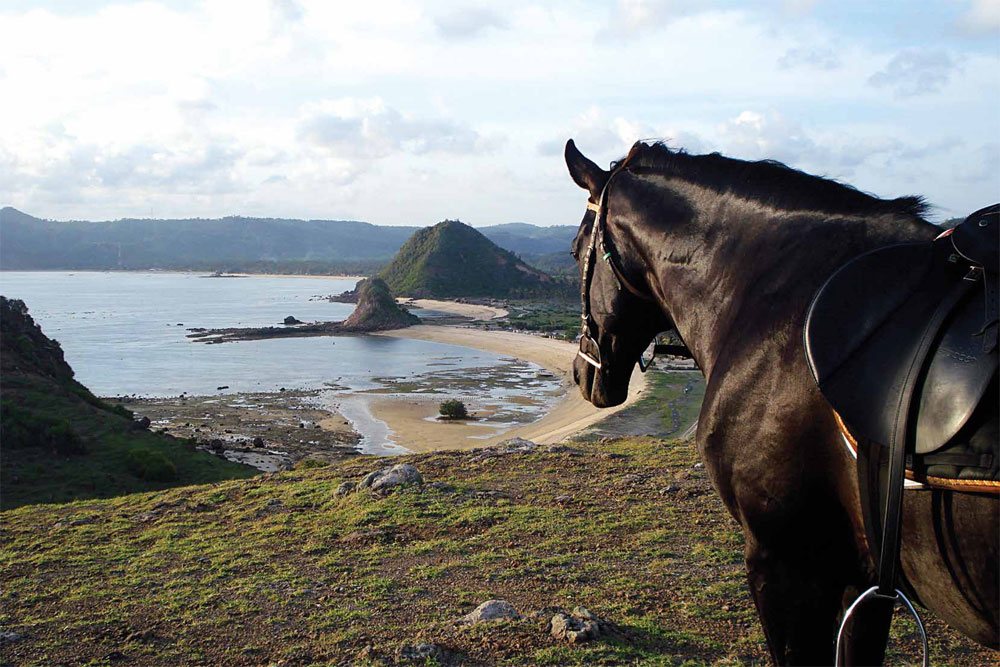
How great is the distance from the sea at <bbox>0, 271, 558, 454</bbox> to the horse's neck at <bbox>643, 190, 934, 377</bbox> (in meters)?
24.3

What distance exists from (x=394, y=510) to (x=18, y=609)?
3490mm

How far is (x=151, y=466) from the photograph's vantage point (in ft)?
57.8

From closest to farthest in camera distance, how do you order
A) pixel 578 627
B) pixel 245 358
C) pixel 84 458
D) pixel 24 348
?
pixel 578 627
pixel 84 458
pixel 24 348
pixel 245 358

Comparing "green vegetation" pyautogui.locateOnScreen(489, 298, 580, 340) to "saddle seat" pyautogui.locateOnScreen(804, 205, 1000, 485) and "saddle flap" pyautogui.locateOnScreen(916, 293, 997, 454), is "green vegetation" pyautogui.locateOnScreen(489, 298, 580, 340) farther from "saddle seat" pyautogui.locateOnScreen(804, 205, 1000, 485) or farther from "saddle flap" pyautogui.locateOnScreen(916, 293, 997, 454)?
"saddle flap" pyautogui.locateOnScreen(916, 293, 997, 454)

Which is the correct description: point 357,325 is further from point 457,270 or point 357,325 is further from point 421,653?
point 421,653

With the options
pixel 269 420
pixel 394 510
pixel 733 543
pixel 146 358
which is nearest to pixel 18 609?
pixel 394 510

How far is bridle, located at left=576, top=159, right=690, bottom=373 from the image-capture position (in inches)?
132

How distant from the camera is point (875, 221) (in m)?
2.54

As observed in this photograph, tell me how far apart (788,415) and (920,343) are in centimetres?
43

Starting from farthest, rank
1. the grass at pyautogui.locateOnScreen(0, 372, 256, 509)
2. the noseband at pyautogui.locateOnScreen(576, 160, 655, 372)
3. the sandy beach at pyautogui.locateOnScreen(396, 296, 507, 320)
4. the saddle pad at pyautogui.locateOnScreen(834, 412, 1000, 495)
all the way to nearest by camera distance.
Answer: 1. the sandy beach at pyautogui.locateOnScreen(396, 296, 507, 320)
2. the grass at pyautogui.locateOnScreen(0, 372, 256, 509)
3. the noseband at pyautogui.locateOnScreen(576, 160, 655, 372)
4. the saddle pad at pyautogui.locateOnScreen(834, 412, 1000, 495)

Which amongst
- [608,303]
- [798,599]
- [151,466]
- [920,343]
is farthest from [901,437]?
[151,466]

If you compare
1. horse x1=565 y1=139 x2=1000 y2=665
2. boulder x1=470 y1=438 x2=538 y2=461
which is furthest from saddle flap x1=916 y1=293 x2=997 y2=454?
boulder x1=470 y1=438 x2=538 y2=461

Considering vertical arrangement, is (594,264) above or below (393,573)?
above

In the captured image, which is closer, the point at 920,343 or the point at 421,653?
the point at 920,343
